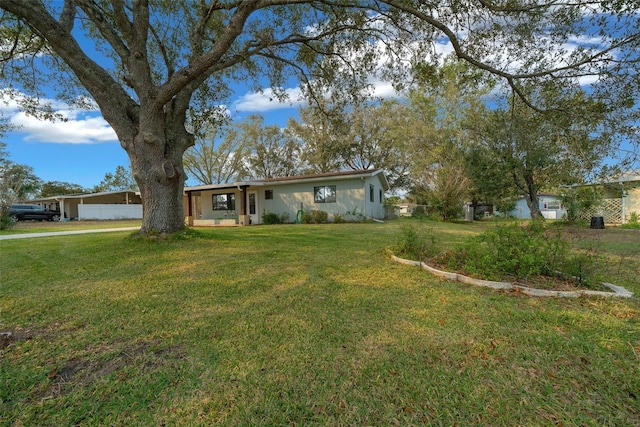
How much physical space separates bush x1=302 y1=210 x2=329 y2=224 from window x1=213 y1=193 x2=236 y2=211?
5267mm

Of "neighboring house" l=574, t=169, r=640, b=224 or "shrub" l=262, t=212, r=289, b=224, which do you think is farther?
"shrub" l=262, t=212, r=289, b=224

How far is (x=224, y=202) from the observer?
18.5m

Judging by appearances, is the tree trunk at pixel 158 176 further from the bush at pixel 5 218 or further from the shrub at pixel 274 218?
the bush at pixel 5 218

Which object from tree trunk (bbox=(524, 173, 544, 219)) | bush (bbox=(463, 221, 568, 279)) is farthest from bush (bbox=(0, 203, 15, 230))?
tree trunk (bbox=(524, 173, 544, 219))

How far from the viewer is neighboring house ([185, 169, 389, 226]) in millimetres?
15625

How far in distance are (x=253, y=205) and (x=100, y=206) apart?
17.1 meters

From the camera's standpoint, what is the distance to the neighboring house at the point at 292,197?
51.3 ft

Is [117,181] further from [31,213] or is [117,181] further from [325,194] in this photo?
[325,194]

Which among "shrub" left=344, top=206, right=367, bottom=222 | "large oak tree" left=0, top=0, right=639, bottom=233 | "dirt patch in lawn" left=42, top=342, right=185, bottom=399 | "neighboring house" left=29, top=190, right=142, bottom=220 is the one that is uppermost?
"large oak tree" left=0, top=0, right=639, bottom=233

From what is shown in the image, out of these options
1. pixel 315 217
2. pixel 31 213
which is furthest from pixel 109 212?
pixel 315 217

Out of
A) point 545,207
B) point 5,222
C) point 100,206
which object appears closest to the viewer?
point 5,222

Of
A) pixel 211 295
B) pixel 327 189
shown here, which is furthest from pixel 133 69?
pixel 327 189

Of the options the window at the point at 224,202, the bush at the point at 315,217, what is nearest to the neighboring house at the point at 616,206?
the bush at the point at 315,217

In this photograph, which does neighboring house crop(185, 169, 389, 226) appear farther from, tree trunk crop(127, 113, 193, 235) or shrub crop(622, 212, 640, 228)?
shrub crop(622, 212, 640, 228)
